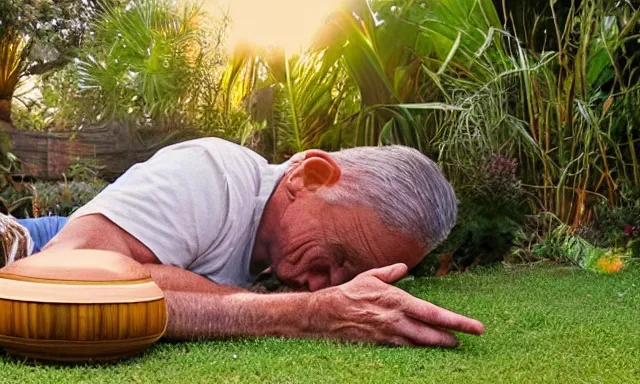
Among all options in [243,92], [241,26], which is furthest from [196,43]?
[241,26]

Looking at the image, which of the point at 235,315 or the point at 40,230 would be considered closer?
the point at 235,315

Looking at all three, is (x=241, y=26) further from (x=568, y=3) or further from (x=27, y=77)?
(x=27, y=77)

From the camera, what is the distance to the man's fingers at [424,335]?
1442 millimetres

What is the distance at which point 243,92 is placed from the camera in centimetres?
624

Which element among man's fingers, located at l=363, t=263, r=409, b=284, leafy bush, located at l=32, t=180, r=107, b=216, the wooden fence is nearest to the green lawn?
man's fingers, located at l=363, t=263, r=409, b=284

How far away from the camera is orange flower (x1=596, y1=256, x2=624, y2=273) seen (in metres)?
3.04

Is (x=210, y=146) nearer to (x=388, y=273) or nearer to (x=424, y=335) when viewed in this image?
(x=388, y=273)

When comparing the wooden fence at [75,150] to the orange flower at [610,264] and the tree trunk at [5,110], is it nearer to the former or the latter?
the tree trunk at [5,110]

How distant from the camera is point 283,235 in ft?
6.15

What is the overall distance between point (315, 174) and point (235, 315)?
1.69 ft

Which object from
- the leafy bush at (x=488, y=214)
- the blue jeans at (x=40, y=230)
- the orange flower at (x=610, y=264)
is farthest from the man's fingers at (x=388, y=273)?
the leafy bush at (x=488, y=214)

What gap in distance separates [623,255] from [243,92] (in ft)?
12.5

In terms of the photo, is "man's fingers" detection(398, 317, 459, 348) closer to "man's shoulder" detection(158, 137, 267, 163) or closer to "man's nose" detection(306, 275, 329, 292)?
"man's nose" detection(306, 275, 329, 292)

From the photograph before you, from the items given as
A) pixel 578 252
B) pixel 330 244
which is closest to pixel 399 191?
pixel 330 244
